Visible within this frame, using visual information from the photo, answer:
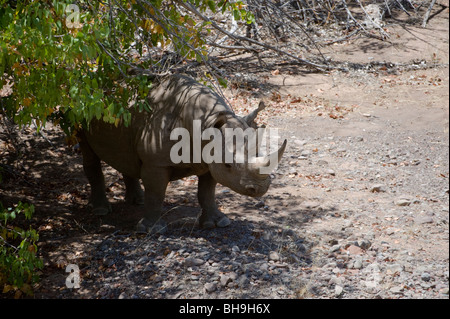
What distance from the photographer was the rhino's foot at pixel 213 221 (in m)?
7.14

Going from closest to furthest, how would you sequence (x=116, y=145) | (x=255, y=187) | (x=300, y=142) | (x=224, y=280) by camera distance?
(x=224, y=280) → (x=255, y=187) → (x=116, y=145) → (x=300, y=142)

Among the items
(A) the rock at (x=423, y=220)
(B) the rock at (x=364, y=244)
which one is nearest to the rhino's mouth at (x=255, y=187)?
(B) the rock at (x=364, y=244)

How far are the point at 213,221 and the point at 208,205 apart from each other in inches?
8.6

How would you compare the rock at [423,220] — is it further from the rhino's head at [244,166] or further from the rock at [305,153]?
the rock at [305,153]

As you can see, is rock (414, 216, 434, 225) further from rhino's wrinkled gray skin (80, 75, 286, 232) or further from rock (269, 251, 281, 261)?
rhino's wrinkled gray skin (80, 75, 286, 232)

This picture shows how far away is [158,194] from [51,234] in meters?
1.72

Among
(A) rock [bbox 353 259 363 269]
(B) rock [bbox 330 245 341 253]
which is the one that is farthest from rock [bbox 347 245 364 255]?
(A) rock [bbox 353 259 363 269]

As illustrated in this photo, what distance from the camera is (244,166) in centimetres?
595

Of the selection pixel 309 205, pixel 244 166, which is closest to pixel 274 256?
pixel 244 166

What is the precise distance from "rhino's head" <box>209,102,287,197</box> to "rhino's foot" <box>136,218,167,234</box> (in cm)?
115

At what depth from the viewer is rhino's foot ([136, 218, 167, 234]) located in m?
6.96

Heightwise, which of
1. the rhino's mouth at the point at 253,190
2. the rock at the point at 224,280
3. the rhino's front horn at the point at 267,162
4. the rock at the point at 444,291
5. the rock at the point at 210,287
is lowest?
the rock at the point at 444,291

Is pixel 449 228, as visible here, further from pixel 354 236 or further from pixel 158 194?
pixel 158 194

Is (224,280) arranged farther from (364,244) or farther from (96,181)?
(96,181)
